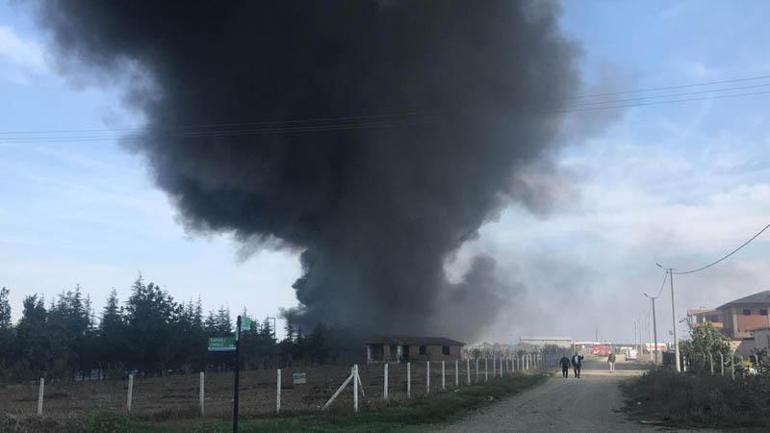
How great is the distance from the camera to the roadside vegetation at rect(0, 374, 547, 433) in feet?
41.7

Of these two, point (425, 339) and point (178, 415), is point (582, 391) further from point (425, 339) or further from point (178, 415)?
point (425, 339)

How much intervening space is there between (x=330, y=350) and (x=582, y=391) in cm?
3924

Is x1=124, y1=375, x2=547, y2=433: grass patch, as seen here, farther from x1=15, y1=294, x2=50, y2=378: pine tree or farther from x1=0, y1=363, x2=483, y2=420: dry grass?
x1=15, y1=294, x2=50, y2=378: pine tree

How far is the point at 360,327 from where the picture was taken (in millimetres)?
72125

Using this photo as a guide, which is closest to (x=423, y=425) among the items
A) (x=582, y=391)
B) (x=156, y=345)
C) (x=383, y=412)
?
(x=383, y=412)

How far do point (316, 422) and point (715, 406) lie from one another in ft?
33.2

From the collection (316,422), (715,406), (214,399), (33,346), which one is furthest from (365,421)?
(33,346)

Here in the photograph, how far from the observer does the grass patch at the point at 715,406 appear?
54.9 ft

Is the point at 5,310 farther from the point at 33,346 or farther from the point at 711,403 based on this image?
the point at 711,403

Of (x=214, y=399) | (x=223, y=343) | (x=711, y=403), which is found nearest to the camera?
(x=223, y=343)

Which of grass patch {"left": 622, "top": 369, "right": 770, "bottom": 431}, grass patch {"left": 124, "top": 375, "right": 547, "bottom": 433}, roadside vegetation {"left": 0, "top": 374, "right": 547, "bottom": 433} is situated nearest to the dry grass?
roadside vegetation {"left": 0, "top": 374, "right": 547, "bottom": 433}

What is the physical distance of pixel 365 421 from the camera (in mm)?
16938

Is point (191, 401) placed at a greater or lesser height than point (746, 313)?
lesser

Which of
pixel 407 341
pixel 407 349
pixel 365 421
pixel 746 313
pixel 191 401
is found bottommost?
pixel 191 401
